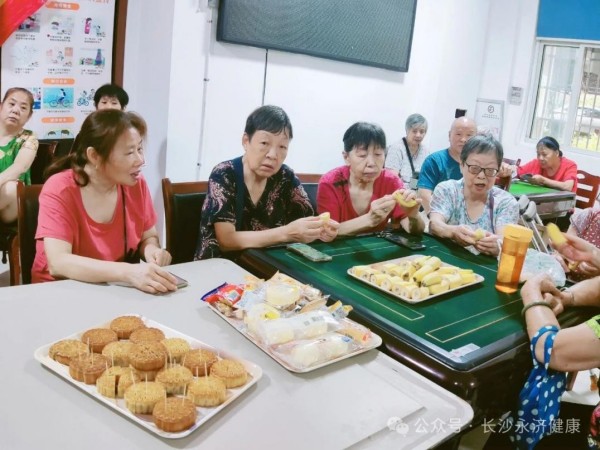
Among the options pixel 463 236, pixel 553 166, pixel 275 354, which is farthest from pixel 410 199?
pixel 553 166

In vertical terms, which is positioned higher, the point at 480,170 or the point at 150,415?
the point at 480,170

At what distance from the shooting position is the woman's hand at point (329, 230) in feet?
6.19

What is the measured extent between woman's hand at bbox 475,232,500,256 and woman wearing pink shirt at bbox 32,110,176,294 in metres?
1.12

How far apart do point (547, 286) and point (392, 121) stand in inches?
151

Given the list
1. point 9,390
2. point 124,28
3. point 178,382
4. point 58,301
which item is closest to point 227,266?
point 58,301

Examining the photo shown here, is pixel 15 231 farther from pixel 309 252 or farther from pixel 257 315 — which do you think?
Result: pixel 257 315

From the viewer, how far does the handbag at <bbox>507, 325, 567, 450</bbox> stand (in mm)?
1278

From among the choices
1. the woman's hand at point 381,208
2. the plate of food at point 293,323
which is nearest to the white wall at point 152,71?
the woman's hand at point 381,208

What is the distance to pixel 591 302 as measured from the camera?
5.30 ft

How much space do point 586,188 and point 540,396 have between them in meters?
4.58

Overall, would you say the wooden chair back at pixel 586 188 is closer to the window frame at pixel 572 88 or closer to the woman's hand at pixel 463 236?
the window frame at pixel 572 88

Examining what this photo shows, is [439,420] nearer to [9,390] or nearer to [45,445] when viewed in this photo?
[45,445]

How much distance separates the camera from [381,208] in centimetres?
210

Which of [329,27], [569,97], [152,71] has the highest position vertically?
[329,27]
